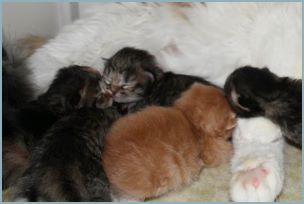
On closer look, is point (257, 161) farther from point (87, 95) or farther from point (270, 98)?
point (87, 95)

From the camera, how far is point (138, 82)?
1.81 meters

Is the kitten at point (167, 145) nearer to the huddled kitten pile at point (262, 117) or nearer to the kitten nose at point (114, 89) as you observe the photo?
the huddled kitten pile at point (262, 117)

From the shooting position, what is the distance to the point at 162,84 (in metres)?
1.85

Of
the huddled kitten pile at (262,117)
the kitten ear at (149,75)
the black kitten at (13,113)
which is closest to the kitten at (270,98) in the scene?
the huddled kitten pile at (262,117)

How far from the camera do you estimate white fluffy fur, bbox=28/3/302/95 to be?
69.3 inches

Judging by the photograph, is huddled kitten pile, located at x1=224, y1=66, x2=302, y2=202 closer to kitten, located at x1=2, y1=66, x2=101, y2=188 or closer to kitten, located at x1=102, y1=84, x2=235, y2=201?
kitten, located at x1=102, y1=84, x2=235, y2=201

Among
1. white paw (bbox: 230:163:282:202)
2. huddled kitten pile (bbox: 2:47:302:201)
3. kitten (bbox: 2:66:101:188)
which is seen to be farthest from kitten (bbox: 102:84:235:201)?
kitten (bbox: 2:66:101:188)

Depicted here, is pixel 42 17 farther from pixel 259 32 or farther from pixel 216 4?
pixel 259 32

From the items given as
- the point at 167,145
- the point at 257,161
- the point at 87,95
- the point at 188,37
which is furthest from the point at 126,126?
the point at 188,37

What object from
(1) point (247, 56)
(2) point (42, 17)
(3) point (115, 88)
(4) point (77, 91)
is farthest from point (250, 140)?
(2) point (42, 17)

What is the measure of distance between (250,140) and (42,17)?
136 centimetres

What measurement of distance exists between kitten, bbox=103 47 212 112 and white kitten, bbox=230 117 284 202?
277mm

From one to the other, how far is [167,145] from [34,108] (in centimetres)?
53

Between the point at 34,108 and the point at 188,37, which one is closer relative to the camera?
the point at 34,108
